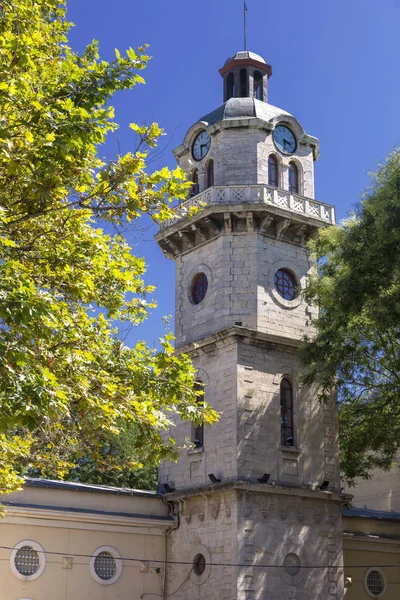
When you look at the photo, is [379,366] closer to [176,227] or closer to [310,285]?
[310,285]

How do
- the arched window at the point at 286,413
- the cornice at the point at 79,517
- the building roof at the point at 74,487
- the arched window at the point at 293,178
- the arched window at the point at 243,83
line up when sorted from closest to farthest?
the cornice at the point at 79,517, the building roof at the point at 74,487, the arched window at the point at 286,413, the arched window at the point at 293,178, the arched window at the point at 243,83

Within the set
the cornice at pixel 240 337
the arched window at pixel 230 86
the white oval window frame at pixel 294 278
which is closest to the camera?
the cornice at pixel 240 337

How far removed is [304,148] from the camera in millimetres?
31359

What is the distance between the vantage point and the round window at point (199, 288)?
29.3 metres

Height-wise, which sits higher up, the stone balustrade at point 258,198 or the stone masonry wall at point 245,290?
the stone balustrade at point 258,198

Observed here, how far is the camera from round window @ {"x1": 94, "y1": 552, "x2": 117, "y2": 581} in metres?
25.0

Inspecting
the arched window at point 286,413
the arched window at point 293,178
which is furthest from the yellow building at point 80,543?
the arched window at point 293,178

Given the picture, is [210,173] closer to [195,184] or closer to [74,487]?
[195,184]

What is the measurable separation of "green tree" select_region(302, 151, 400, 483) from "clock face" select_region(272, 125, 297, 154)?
4.47 m

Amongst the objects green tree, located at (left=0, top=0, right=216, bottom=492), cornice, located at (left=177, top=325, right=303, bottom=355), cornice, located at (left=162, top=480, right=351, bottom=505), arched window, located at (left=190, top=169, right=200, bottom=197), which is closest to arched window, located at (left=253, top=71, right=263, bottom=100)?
arched window, located at (left=190, top=169, right=200, bottom=197)

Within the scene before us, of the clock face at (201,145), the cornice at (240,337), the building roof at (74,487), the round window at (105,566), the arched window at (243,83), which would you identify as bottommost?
the round window at (105,566)

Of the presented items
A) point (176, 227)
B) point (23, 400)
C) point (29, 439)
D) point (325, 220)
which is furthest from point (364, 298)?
point (23, 400)

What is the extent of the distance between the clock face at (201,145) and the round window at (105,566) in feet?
48.9

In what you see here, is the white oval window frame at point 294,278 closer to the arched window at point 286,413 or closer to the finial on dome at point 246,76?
the arched window at point 286,413
